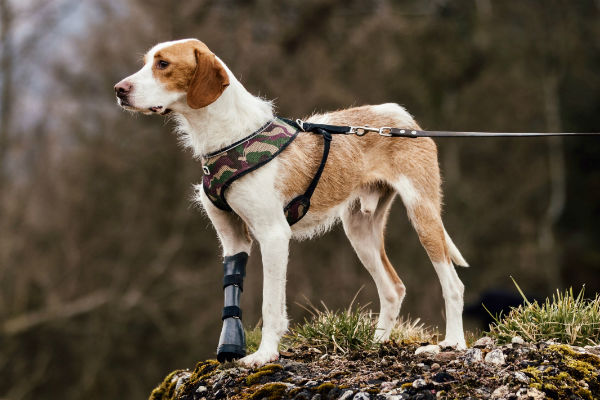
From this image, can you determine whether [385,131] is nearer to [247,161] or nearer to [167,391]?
[247,161]

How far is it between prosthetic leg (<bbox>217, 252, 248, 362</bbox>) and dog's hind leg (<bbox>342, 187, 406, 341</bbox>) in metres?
1.27

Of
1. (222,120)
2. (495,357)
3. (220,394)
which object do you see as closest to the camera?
(495,357)

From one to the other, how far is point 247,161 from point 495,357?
2307mm

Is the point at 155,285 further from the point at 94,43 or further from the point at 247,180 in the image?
the point at 247,180

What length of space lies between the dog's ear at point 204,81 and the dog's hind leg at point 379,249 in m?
1.99

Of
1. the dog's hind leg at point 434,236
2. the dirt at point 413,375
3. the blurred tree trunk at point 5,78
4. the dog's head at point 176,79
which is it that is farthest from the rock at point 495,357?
the blurred tree trunk at point 5,78

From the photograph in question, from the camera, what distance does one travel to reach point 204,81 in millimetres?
5730

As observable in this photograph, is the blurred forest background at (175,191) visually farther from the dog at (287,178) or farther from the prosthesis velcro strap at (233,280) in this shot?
the prosthesis velcro strap at (233,280)

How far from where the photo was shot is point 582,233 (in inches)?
963

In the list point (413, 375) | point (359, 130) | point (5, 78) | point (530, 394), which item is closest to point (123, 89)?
point (359, 130)

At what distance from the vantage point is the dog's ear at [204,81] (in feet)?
18.8

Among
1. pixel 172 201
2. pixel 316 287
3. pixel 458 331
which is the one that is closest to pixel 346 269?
pixel 316 287

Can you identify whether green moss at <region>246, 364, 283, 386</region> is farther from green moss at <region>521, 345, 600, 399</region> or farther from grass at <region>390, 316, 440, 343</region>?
green moss at <region>521, 345, 600, 399</region>

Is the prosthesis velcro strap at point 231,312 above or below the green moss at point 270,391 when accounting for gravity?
above
